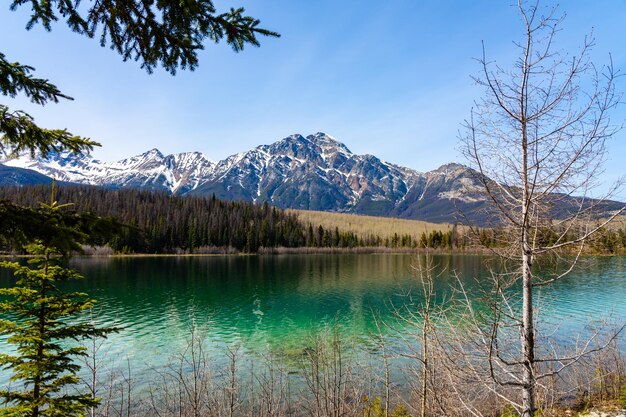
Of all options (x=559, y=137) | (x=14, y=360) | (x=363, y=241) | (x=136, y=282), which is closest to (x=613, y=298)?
(x=559, y=137)

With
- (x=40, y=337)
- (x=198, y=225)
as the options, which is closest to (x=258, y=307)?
(x=40, y=337)

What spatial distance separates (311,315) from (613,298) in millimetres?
31564

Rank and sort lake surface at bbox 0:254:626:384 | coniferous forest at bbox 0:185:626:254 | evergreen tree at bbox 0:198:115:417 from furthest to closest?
coniferous forest at bbox 0:185:626:254, lake surface at bbox 0:254:626:384, evergreen tree at bbox 0:198:115:417

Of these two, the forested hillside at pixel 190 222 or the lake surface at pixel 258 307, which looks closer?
the lake surface at pixel 258 307

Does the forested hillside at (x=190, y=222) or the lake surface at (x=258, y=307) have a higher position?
the forested hillside at (x=190, y=222)

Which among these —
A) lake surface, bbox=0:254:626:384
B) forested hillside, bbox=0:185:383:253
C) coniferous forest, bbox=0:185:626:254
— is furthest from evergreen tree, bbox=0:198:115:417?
forested hillside, bbox=0:185:383:253

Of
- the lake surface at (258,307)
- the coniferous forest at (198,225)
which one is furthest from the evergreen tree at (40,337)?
the coniferous forest at (198,225)

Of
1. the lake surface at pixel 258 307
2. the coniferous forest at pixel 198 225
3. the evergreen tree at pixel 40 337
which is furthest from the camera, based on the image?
the coniferous forest at pixel 198 225

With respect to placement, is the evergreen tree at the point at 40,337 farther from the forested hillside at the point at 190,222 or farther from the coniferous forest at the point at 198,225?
the forested hillside at the point at 190,222

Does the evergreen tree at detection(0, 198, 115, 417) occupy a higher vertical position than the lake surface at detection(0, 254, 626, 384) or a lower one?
higher

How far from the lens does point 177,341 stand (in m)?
24.2

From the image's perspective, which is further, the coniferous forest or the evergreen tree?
the coniferous forest

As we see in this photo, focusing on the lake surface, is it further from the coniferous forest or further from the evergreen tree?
the coniferous forest

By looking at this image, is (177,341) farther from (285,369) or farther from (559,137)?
(559,137)
